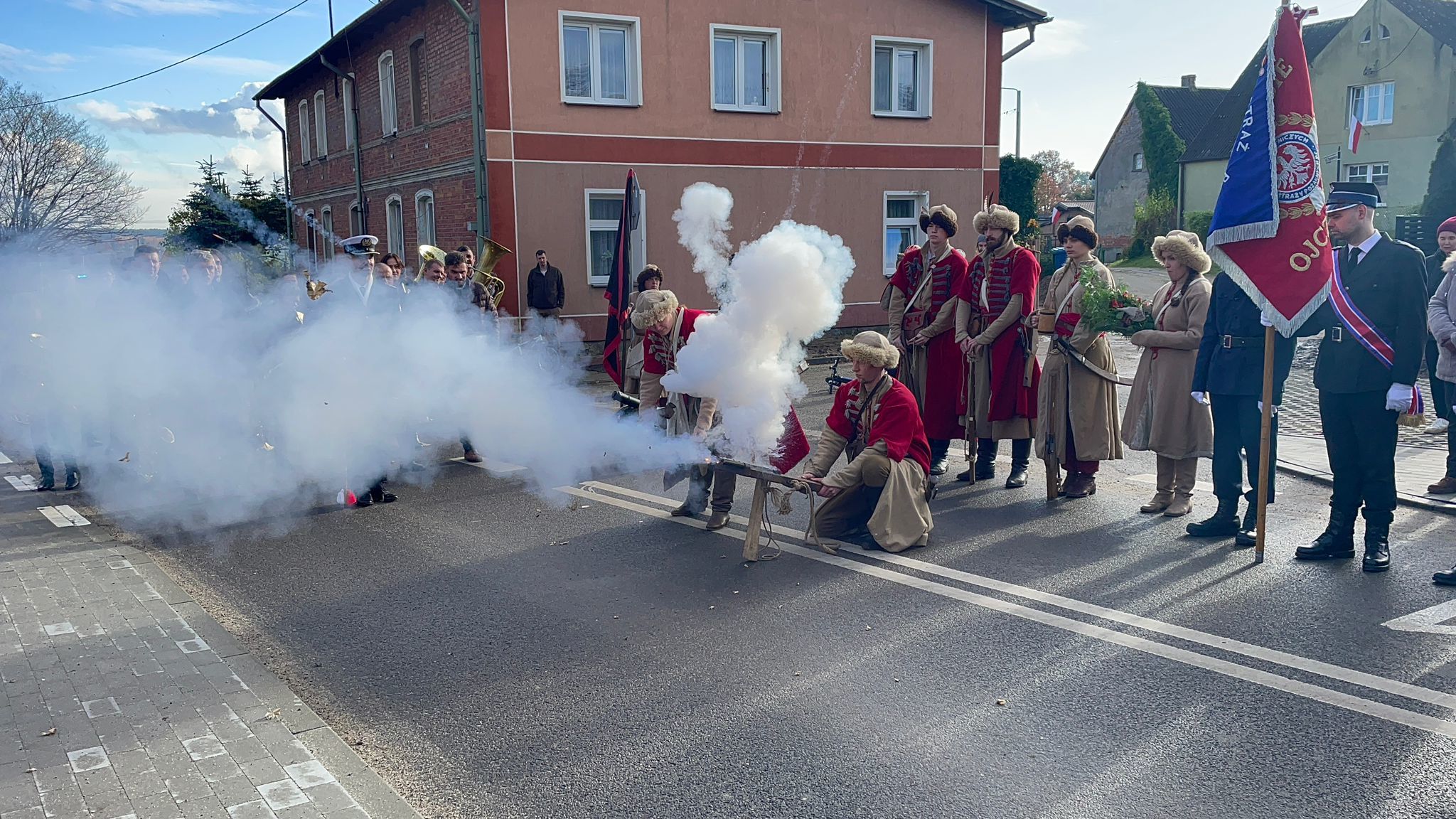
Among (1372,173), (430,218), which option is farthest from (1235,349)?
(1372,173)

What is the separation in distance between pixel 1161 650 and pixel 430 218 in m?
18.8

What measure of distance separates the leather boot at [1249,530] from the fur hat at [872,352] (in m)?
2.47

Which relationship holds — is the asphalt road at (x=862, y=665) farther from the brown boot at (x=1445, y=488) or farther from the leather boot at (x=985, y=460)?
the leather boot at (x=985, y=460)

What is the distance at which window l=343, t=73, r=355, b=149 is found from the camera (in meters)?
24.8

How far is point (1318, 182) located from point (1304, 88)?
1.97 ft

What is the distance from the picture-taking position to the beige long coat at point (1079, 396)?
8250 mm

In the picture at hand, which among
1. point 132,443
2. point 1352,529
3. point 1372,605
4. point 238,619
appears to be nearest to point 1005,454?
point 1352,529

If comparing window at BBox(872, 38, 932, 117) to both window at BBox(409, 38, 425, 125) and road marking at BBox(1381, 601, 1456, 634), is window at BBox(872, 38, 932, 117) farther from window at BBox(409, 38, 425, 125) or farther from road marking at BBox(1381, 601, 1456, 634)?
road marking at BBox(1381, 601, 1456, 634)

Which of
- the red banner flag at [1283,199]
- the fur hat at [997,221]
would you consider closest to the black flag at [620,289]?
the fur hat at [997,221]

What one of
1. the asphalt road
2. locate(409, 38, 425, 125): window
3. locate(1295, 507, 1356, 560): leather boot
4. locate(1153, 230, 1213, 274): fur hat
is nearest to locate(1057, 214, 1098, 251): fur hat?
locate(1153, 230, 1213, 274): fur hat

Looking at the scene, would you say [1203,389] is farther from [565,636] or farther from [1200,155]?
[1200,155]

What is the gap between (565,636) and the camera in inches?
218

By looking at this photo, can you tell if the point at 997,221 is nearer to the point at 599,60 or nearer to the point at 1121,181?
the point at 599,60

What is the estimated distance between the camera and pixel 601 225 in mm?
19781
